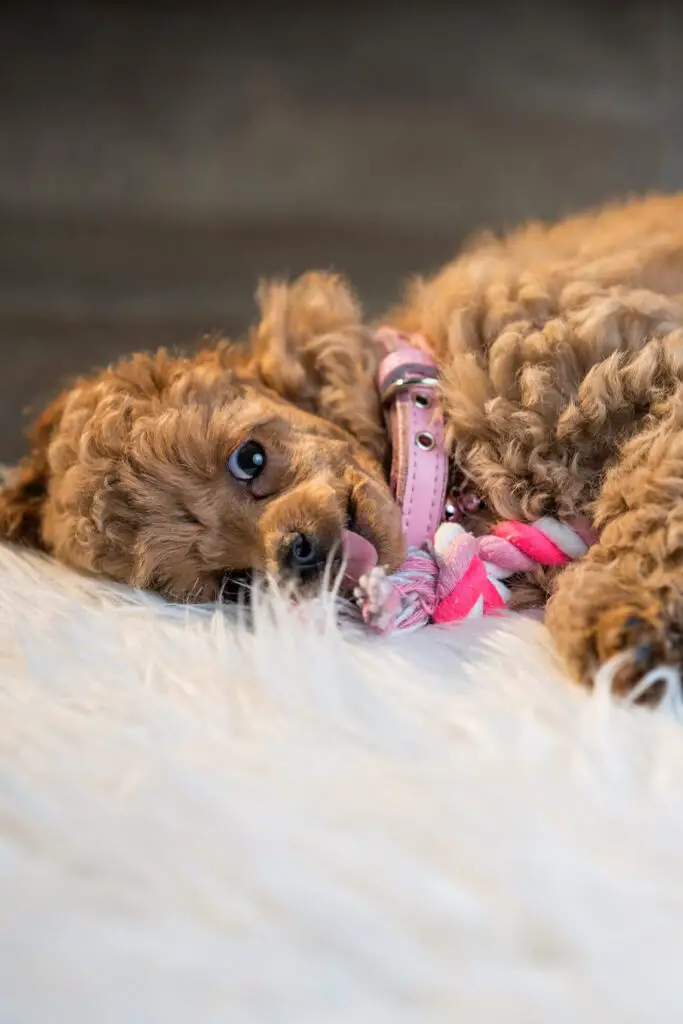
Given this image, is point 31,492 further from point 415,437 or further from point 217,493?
point 415,437

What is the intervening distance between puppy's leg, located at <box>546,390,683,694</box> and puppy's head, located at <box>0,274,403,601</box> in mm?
258

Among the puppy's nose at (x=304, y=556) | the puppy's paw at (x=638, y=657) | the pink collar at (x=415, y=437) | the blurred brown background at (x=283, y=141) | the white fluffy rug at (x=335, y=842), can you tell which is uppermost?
the blurred brown background at (x=283, y=141)

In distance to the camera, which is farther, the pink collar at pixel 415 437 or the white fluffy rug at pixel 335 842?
the pink collar at pixel 415 437

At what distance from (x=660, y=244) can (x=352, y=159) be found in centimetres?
116

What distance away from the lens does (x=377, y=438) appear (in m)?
1.29

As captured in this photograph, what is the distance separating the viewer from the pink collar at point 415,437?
3.84 feet

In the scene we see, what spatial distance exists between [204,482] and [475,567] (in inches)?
14.6

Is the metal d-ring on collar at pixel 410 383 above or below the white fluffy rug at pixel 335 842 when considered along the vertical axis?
above

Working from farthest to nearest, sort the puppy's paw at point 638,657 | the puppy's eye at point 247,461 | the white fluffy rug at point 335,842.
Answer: the puppy's eye at point 247,461
the puppy's paw at point 638,657
the white fluffy rug at point 335,842

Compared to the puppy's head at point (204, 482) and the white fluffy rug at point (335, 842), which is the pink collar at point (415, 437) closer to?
the puppy's head at point (204, 482)

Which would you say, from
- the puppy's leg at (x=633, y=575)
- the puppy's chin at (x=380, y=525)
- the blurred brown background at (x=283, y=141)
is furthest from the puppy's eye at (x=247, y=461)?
the blurred brown background at (x=283, y=141)

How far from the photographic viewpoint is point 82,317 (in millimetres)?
2086

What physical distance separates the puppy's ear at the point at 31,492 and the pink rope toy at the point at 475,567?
0.59 m

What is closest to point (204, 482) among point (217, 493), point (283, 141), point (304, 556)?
point (217, 493)
